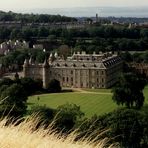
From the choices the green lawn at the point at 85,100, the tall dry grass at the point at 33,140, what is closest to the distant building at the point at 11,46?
the green lawn at the point at 85,100

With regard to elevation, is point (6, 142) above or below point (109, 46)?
above

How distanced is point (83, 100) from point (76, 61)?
1360 cm

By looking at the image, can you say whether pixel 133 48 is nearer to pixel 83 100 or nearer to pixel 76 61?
pixel 76 61

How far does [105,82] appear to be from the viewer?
2382 inches

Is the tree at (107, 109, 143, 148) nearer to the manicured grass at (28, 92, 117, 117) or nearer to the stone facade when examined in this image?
the manicured grass at (28, 92, 117, 117)

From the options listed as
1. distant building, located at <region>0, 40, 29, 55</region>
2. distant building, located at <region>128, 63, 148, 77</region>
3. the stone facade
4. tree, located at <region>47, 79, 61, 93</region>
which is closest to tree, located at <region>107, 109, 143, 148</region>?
tree, located at <region>47, 79, 61, 93</region>

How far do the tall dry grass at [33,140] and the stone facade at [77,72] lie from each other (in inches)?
2058

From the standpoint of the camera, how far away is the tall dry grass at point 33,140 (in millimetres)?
6071

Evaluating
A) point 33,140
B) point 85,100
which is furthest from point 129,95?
point 33,140

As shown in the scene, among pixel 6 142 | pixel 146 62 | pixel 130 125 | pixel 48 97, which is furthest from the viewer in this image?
pixel 146 62

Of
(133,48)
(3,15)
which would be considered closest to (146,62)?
(133,48)

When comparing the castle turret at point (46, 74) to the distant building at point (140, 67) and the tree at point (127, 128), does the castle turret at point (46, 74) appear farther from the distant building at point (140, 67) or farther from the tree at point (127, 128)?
the tree at point (127, 128)

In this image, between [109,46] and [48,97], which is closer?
[48,97]

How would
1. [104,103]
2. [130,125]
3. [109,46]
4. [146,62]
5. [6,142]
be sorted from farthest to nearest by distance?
[109,46] → [146,62] → [104,103] → [130,125] → [6,142]
